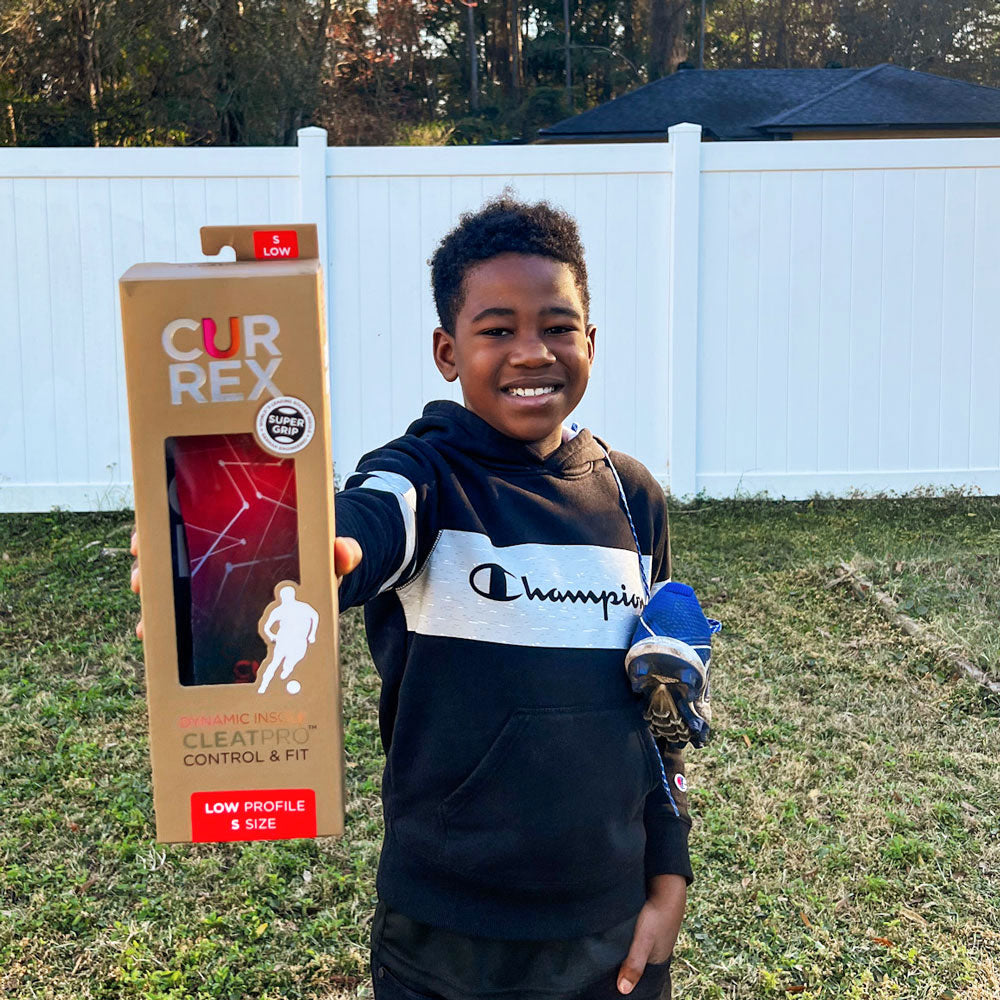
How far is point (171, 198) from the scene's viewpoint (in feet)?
22.4

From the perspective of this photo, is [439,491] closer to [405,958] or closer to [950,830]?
[405,958]

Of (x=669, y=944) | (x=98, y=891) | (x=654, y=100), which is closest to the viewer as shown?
(x=669, y=944)

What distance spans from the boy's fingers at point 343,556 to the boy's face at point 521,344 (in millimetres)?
408

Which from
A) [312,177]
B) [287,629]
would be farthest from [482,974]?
[312,177]

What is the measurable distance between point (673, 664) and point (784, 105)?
52.7 feet

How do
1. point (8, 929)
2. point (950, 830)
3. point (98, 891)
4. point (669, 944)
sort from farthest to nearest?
point (950, 830), point (98, 891), point (8, 929), point (669, 944)

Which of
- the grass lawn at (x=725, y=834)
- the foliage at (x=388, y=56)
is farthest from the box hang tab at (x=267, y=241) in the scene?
the foliage at (x=388, y=56)

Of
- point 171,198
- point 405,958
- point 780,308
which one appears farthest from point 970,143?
point 405,958

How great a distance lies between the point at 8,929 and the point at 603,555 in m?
2.04

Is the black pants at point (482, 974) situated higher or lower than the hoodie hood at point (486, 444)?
lower

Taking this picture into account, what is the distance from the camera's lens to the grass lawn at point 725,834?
277cm

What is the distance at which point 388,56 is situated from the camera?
1608 centimetres

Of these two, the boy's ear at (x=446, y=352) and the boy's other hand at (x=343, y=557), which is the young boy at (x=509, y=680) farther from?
the boy's other hand at (x=343, y=557)

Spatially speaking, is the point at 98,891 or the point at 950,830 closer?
the point at 98,891
